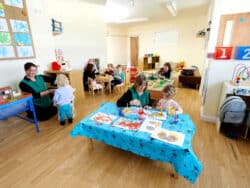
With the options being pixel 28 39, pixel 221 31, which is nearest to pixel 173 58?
pixel 221 31

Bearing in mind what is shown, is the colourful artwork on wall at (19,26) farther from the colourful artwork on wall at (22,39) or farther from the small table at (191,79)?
the small table at (191,79)

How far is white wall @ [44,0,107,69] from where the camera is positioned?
362 cm

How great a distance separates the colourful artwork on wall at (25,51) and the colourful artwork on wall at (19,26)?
0.30m

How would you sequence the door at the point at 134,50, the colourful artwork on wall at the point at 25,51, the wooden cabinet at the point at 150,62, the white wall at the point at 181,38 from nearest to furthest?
1. the colourful artwork on wall at the point at 25,51
2. the white wall at the point at 181,38
3. the wooden cabinet at the point at 150,62
4. the door at the point at 134,50

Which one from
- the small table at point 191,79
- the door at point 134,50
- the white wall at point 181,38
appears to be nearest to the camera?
the small table at point 191,79

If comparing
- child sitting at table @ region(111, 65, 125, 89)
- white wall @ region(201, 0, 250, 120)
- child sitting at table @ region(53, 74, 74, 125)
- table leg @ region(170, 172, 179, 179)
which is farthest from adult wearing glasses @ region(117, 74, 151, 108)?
child sitting at table @ region(111, 65, 125, 89)

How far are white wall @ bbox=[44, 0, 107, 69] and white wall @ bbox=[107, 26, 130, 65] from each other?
303 cm

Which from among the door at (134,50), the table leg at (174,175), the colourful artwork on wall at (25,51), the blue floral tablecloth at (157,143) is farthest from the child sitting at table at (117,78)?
the door at (134,50)

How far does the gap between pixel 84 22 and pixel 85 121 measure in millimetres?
3806

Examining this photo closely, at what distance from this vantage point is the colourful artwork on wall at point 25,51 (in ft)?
8.77

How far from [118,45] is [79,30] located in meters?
4.76

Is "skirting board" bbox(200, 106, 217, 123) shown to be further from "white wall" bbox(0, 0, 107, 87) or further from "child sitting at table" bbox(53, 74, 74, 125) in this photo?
"white wall" bbox(0, 0, 107, 87)

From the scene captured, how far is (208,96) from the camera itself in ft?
8.34

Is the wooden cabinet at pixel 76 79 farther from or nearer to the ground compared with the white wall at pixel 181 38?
nearer to the ground
